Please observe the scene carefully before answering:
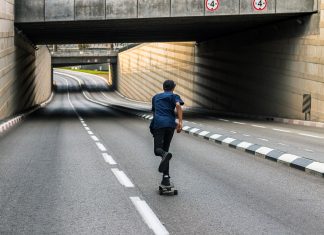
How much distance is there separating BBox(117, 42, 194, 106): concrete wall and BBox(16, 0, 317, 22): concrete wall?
783 inches

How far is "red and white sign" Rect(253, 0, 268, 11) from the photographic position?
24.4 metres

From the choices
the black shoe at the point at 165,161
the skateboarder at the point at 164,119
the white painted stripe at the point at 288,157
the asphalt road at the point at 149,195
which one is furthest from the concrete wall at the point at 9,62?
the black shoe at the point at 165,161

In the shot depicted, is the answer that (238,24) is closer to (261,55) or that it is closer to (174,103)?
(261,55)

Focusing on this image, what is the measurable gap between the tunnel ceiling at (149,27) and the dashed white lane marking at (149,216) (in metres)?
19.5

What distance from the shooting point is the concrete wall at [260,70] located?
24.3 m

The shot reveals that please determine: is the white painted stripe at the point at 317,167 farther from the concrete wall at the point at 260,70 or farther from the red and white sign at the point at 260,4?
the red and white sign at the point at 260,4

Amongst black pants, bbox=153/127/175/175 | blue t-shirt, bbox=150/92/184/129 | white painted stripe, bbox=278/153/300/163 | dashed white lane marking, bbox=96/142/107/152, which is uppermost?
blue t-shirt, bbox=150/92/184/129

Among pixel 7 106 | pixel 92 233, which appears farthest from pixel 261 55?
pixel 92 233

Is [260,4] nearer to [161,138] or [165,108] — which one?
[165,108]

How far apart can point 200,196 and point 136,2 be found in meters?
19.1

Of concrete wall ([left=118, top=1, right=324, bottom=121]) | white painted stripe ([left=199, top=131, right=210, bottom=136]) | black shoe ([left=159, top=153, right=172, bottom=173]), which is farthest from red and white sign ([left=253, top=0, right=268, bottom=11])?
black shoe ([left=159, top=153, right=172, bottom=173])

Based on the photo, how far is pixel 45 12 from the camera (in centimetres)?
2572

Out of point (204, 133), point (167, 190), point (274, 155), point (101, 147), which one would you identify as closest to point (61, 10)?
point (204, 133)

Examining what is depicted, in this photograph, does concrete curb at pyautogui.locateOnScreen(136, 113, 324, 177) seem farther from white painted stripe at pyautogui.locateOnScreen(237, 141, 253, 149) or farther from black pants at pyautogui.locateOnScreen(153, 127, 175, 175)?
black pants at pyautogui.locateOnScreen(153, 127, 175, 175)
